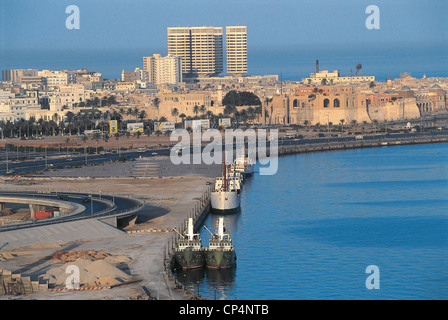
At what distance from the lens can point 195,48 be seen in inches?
7146

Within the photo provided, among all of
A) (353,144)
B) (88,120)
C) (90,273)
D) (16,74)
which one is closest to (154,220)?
(90,273)

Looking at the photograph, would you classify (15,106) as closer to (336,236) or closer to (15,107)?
(15,107)

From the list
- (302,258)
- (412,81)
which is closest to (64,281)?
(302,258)

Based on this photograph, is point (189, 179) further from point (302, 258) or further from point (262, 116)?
point (262, 116)

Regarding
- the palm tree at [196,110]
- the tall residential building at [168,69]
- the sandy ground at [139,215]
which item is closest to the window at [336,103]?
the palm tree at [196,110]

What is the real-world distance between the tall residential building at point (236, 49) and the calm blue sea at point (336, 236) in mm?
122939

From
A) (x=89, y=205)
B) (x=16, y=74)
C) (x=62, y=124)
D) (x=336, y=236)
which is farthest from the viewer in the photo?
(x=16, y=74)

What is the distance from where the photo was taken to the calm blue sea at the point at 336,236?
30016mm

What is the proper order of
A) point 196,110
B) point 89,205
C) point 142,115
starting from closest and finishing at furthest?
point 89,205 < point 142,115 < point 196,110

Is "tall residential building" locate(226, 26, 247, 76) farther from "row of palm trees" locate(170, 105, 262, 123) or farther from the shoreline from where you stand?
the shoreline

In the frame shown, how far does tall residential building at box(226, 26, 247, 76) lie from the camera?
617ft

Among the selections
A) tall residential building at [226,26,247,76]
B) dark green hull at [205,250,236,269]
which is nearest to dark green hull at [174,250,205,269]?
dark green hull at [205,250,236,269]

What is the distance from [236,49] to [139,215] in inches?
5878

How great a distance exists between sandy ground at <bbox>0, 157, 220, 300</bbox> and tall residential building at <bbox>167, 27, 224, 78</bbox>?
11241 centimetres
